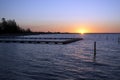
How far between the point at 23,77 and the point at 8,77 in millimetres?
1115

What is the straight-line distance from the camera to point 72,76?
1357cm

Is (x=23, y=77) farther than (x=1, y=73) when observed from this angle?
No

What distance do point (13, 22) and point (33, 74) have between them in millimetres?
140810

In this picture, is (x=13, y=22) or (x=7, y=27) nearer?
(x=7, y=27)

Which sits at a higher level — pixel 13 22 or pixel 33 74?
pixel 13 22

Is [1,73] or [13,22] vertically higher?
[13,22]

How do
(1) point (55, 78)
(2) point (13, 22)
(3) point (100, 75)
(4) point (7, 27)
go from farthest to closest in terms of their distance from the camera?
(2) point (13, 22) → (4) point (7, 27) → (3) point (100, 75) → (1) point (55, 78)

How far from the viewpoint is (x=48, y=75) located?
45.2 feet

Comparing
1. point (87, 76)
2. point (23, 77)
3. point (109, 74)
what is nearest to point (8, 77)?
point (23, 77)

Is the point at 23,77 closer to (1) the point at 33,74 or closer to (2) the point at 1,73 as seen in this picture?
(1) the point at 33,74

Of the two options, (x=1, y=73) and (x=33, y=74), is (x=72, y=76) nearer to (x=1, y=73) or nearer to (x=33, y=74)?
(x=33, y=74)

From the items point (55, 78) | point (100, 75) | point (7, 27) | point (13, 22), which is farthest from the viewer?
point (13, 22)

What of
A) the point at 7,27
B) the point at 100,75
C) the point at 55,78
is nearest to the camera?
the point at 55,78

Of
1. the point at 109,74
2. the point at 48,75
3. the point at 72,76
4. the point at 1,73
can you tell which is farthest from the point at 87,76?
the point at 1,73
